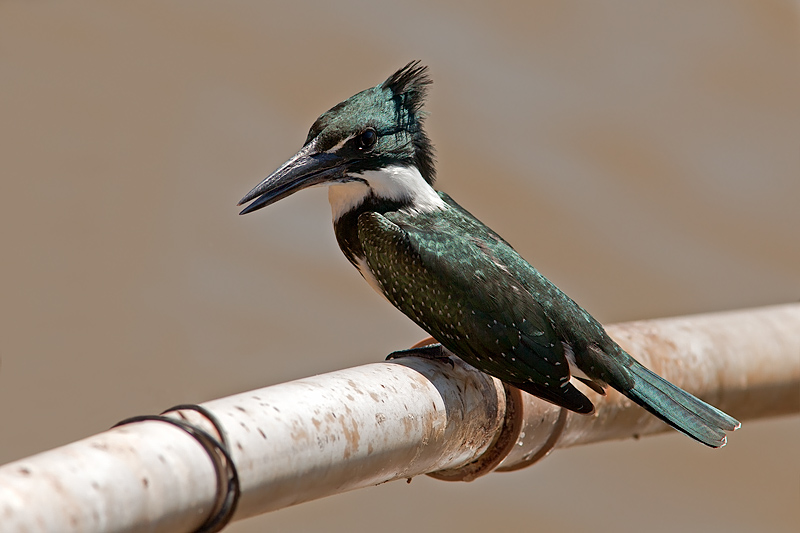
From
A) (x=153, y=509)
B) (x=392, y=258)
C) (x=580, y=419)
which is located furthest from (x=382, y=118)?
(x=153, y=509)

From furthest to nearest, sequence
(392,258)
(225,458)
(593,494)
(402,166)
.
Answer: (593,494), (402,166), (392,258), (225,458)

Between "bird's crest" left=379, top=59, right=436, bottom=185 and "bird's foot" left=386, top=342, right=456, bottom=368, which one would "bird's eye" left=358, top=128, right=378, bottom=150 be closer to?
"bird's crest" left=379, top=59, right=436, bottom=185

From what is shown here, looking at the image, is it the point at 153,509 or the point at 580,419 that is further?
the point at 580,419

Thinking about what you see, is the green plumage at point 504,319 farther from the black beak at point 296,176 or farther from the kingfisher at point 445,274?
the black beak at point 296,176

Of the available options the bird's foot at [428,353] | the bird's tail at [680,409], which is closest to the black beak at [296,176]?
the bird's foot at [428,353]

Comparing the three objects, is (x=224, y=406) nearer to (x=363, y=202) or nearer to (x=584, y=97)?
(x=363, y=202)

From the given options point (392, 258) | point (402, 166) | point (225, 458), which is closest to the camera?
point (225, 458)

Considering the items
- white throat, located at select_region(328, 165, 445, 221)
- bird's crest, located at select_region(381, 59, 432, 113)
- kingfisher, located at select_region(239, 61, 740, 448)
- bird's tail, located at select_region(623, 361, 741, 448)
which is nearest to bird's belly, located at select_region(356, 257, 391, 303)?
kingfisher, located at select_region(239, 61, 740, 448)

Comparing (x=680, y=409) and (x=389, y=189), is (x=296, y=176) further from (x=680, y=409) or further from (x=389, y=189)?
(x=680, y=409)
